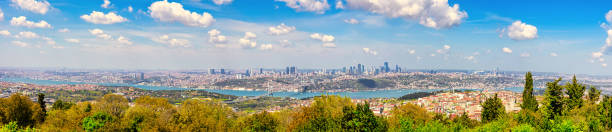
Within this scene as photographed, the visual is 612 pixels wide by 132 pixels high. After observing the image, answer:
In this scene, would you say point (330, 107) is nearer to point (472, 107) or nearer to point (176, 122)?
point (176, 122)

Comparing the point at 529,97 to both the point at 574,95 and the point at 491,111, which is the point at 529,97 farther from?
the point at 574,95

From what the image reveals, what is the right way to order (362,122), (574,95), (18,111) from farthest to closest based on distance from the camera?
(574,95)
(18,111)
(362,122)

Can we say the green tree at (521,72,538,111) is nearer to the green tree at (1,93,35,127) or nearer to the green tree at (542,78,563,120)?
the green tree at (542,78,563,120)

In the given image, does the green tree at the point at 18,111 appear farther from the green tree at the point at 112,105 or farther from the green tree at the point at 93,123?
the green tree at the point at 93,123

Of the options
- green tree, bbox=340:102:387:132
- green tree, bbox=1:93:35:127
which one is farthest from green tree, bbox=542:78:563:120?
green tree, bbox=1:93:35:127

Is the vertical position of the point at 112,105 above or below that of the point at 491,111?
above

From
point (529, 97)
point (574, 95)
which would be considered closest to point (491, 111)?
point (529, 97)

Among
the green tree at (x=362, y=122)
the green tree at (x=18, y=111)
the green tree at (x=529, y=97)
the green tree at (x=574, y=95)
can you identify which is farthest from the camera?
the green tree at (x=529, y=97)

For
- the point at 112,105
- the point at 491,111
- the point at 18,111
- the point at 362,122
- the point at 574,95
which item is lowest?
the point at 491,111

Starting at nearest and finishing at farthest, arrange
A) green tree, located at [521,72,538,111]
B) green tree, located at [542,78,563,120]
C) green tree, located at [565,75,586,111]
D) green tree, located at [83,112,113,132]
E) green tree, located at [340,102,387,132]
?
green tree, located at [340,102,387,132] → green tree, located at [83,112,113,132] → green tree, located at [565,75,586,111] → green tree, located at [542,78,563,120] → green tree, located at [521,72,538,111]

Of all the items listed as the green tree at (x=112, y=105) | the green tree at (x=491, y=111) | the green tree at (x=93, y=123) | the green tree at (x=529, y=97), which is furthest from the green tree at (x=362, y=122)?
the green tree at (x=112, y=105)

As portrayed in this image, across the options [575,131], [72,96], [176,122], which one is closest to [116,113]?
[176,122]
